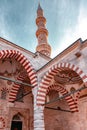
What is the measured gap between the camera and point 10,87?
26.1ft

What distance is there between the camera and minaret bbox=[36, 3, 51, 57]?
1477 cm

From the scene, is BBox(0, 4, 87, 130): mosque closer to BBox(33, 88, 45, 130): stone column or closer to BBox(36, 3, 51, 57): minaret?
BBox(33, 88, 45, 130): stone column

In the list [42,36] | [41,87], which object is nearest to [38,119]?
[41,87]

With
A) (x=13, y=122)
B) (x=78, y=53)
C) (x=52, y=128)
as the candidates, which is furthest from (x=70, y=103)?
(x=78, y=53)

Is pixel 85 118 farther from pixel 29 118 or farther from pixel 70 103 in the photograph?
pixel 29 118

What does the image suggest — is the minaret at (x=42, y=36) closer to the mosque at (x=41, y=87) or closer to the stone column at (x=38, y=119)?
the mosque at (x=41, y=87)

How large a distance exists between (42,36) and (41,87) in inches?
391

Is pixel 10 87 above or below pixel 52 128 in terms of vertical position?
above

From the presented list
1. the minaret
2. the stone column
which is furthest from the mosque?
the minaret

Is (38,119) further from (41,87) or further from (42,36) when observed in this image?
(42,36)

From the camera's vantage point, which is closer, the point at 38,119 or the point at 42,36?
the point at 38,119

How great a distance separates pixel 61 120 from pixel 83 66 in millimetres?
5358

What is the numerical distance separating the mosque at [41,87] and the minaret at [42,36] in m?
6.20

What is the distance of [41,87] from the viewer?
256 inches
